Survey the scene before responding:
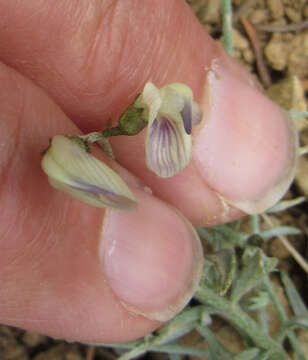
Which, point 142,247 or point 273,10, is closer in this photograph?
point 142,247

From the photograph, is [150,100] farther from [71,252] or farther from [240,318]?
[240,318]

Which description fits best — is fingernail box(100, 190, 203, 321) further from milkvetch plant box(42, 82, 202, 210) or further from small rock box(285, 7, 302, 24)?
small rock box(285, 7, 302, 24)

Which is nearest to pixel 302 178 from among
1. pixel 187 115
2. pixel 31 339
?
pixel 187 115

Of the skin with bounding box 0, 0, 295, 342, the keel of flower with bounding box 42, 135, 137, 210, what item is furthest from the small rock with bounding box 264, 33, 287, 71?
the keel of flower with bounding box 42, 135, 137, 210

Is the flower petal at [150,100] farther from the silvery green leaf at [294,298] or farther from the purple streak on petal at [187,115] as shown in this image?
the silvery green leaf at [294,298]

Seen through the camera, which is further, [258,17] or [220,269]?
[258,17]

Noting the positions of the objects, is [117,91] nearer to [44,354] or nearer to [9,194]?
[9,194]

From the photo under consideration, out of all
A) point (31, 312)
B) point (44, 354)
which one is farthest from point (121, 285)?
point (44, 354)
